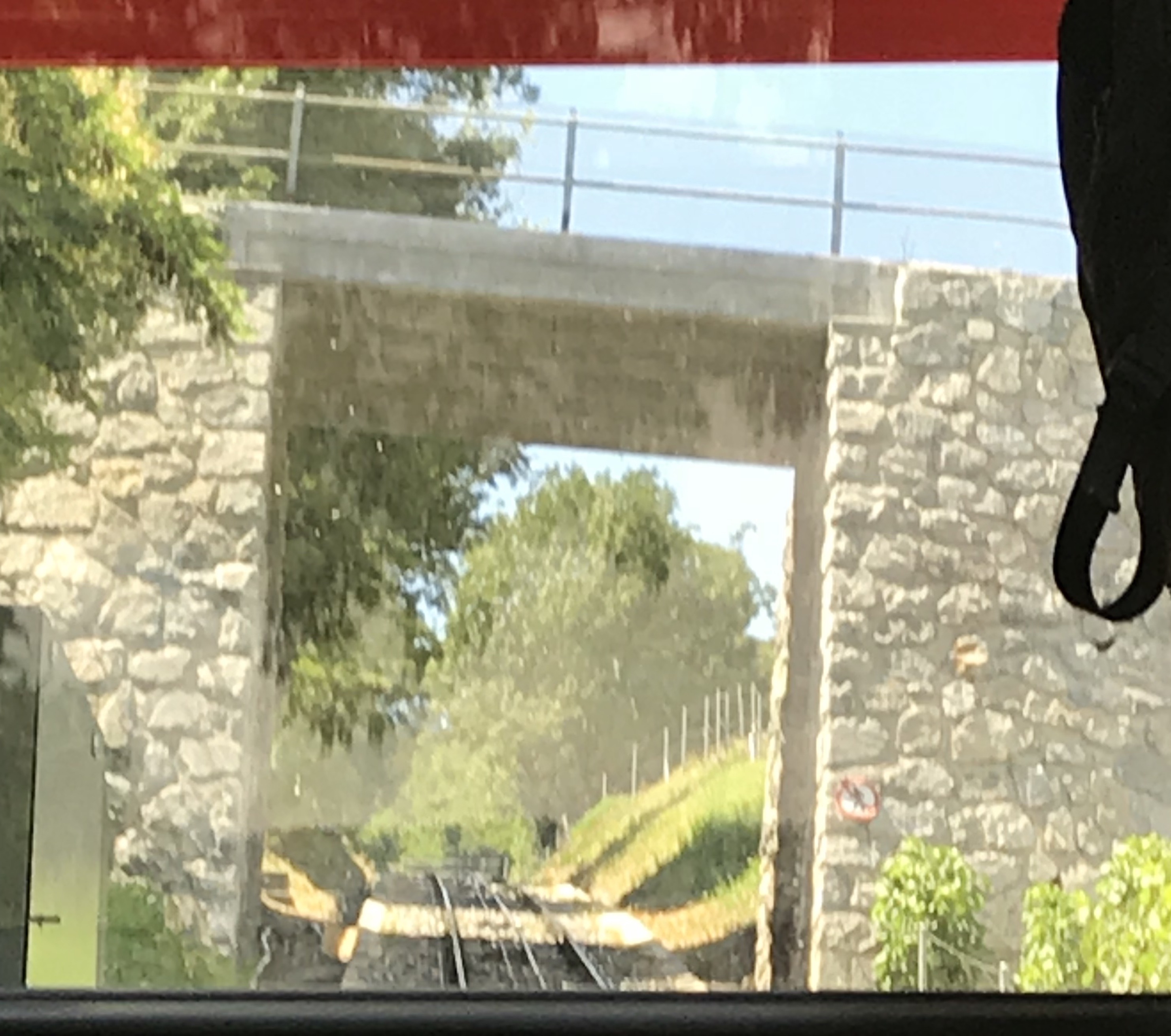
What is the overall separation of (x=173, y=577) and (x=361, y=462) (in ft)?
0.88

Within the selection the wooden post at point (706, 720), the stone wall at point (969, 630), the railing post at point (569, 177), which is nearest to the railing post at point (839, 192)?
the stone wall at point (969, 630)

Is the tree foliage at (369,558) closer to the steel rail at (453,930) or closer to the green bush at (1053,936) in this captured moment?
the steel rail at (453,930)

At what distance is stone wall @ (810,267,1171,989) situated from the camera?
154 cm

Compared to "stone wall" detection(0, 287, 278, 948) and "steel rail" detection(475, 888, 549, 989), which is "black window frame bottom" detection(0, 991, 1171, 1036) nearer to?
"steel rail" detection(475, 888, 549, 989)

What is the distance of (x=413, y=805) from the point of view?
1550 mm

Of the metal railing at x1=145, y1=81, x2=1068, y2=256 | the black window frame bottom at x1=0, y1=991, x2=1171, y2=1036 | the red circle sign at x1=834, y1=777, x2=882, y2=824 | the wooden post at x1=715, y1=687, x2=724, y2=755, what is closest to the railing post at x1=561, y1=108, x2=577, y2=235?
the metal railing at x1=145, y1=81, x2=1068, y2=256

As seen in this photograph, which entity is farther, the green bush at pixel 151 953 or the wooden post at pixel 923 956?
the wooden post at pixel 923 956

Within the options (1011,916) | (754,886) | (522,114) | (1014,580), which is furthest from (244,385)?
(1011,916)

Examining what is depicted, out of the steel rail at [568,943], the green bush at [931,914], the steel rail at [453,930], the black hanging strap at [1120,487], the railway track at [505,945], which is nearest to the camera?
the black hanging strap at [1120,487]

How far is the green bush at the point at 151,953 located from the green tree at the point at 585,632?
353 mm

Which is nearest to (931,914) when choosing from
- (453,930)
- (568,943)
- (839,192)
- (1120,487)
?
(568,943)

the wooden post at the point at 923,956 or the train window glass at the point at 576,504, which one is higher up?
the train window glass at the point at 576,504

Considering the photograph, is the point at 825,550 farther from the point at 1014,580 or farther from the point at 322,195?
the point at 322,195

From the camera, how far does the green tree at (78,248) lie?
142 centimetres
